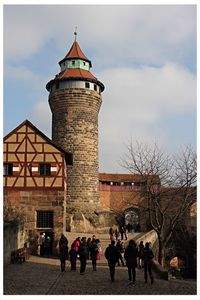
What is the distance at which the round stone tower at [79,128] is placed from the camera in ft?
106

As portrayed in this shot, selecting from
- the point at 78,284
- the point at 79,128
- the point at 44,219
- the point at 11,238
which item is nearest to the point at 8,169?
the point at 44,219

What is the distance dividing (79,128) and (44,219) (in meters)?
13.6

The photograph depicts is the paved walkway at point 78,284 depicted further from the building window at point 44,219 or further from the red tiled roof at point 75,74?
the red tiled roof at point 75,74

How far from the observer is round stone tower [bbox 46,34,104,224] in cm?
3238

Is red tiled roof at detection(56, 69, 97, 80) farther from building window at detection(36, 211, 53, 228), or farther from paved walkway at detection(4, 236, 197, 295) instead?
paved walkway at detection(4, 236, 197, 295)

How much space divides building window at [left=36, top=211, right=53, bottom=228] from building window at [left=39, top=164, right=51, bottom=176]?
2011mm

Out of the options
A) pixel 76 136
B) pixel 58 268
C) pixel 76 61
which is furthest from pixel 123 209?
pixel 58 268

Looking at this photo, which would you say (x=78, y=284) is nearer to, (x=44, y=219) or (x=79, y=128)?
(x=44, y=219)

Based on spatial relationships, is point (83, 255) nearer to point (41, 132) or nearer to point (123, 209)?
point (41, 132)

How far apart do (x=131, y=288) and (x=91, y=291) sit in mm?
1113

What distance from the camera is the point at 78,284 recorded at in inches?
427

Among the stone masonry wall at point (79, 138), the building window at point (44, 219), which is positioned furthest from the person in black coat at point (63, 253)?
the stone masonry wall at point (79, 138)

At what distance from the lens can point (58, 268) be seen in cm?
1512

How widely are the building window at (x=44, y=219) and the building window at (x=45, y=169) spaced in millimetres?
2011
